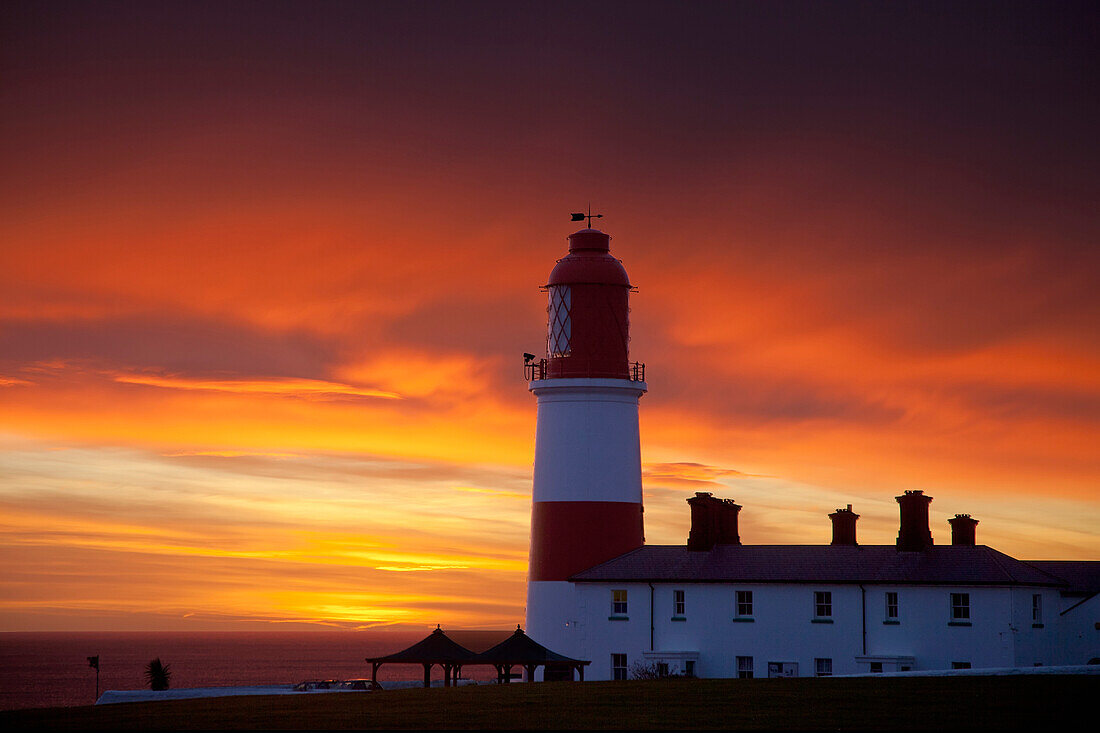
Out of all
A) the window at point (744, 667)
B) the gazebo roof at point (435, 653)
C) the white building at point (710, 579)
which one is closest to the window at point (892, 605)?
the white building at point (710, 579)

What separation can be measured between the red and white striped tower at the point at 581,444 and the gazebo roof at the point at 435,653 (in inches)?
208

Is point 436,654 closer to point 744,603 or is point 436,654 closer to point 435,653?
point 435,653

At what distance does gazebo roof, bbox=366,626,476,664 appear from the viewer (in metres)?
45.8

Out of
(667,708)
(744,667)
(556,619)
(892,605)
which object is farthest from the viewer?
(556,619)

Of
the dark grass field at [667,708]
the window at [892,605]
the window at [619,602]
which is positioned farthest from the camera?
the window at [619,602]

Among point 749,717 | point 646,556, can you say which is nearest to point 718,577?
point 646,556

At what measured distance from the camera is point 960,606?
152ft

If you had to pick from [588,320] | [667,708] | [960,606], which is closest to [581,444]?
[588,320]

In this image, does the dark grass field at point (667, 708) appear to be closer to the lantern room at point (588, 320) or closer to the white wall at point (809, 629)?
the white wall at point (809, 629)

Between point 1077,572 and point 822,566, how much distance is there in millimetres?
9892

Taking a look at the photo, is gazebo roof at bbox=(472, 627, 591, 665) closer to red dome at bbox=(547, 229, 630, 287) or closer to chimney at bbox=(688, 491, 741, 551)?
chimney at bbox=(688, 491, 741, 551)

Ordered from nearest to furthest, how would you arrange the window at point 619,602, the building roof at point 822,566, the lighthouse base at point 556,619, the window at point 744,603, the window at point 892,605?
the building roof at point 822,566 < the window at point 892,605 < the window at point 744,603 < the window at point 619,602 < the lighthouse base at point 556,619

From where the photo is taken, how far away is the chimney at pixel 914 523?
4859 cm

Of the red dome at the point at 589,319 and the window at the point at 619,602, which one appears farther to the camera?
the red dome at the point at 589,319
